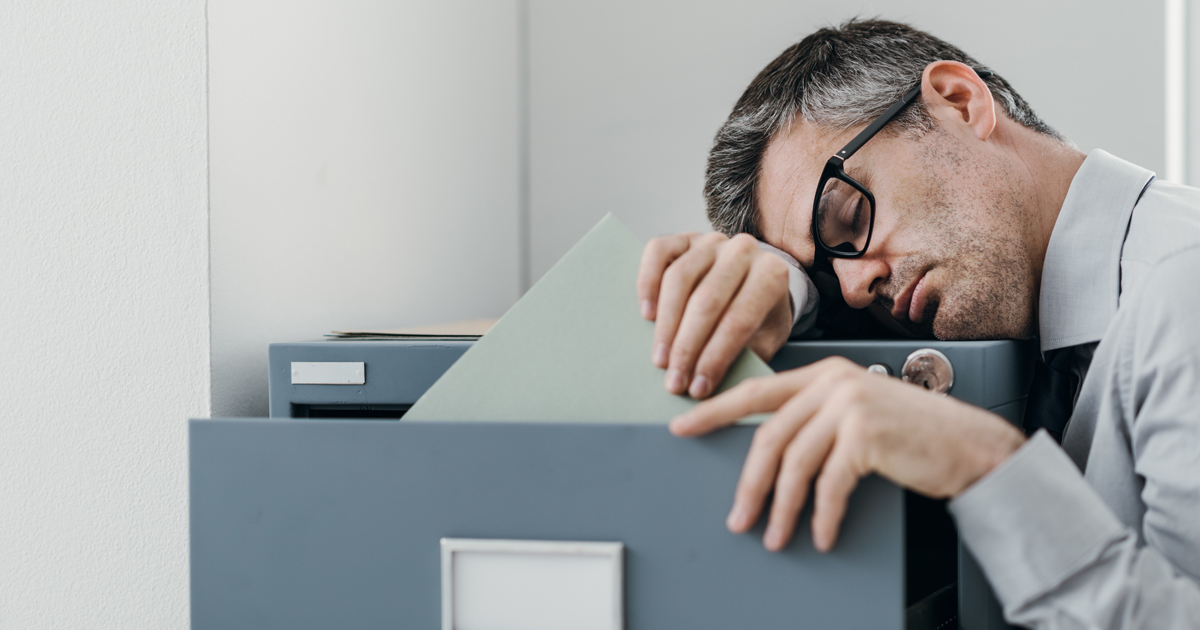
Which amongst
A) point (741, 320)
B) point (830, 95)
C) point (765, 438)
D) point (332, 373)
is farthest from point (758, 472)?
point (830, 95)

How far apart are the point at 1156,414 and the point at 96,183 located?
799mm

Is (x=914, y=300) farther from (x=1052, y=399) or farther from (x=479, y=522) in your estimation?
(x=479, y=522)

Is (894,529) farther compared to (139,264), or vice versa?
(139,264)

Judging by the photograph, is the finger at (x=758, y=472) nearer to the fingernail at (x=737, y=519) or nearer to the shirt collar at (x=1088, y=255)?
the fingernail at (x=737, y=519)

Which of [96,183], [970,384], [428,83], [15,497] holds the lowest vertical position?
[15,497]

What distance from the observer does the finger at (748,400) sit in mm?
323

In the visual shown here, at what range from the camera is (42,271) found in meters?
0.55

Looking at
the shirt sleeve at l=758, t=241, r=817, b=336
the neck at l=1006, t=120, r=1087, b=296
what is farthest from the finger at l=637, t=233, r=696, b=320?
the neck at l=1006, t=120, r=1087, b=296

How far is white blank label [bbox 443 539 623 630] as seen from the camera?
0.34 m

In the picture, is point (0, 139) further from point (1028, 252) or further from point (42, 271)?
point (1028, 252)

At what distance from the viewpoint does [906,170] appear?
715 mm

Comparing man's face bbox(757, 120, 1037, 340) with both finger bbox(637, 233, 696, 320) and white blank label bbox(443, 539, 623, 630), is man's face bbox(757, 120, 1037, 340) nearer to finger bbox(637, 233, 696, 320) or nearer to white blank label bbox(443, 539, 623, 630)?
finger bbox(637, 233, 696, 320)

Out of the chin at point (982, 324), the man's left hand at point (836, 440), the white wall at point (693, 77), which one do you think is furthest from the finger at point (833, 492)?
the white wall at point (693, 77)

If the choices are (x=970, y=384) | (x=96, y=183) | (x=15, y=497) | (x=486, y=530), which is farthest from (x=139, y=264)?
→ (x=970, y=384)
